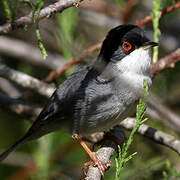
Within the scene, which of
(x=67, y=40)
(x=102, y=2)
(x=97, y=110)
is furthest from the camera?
(x=102, y=2)

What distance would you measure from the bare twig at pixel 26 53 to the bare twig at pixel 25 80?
4.15 feet

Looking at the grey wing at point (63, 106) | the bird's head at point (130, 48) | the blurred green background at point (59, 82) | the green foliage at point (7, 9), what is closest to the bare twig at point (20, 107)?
the blurred green background at point (59, 82)

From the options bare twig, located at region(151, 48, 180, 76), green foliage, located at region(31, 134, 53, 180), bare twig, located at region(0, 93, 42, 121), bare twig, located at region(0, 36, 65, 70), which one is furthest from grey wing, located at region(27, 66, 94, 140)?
bare twig, located at region(0, 36, 65, 70)

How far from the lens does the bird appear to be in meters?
3.50

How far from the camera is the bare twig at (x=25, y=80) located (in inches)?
156

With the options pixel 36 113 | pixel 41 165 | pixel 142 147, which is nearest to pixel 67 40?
pixel 36 113

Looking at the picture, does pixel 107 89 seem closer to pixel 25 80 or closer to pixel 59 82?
pixel 25 80

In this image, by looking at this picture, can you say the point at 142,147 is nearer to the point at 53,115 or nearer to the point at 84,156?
the point at 84,156

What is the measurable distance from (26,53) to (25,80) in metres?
1.54

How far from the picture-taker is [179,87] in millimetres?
5777

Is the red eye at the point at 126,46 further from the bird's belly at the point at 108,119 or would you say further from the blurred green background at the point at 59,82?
the blurred green background at the point at 59,82

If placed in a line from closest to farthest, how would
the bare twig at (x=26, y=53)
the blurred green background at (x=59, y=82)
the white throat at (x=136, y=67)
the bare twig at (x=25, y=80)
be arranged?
the white throat at (x=136, y=67), the bare twig at (x=25, y=80), the blurred green background at (x=59, y=82), the bare twig at (x=26, y=53)

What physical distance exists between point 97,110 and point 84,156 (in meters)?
1.34

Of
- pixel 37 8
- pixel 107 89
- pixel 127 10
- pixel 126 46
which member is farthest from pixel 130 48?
pixel 37 8
